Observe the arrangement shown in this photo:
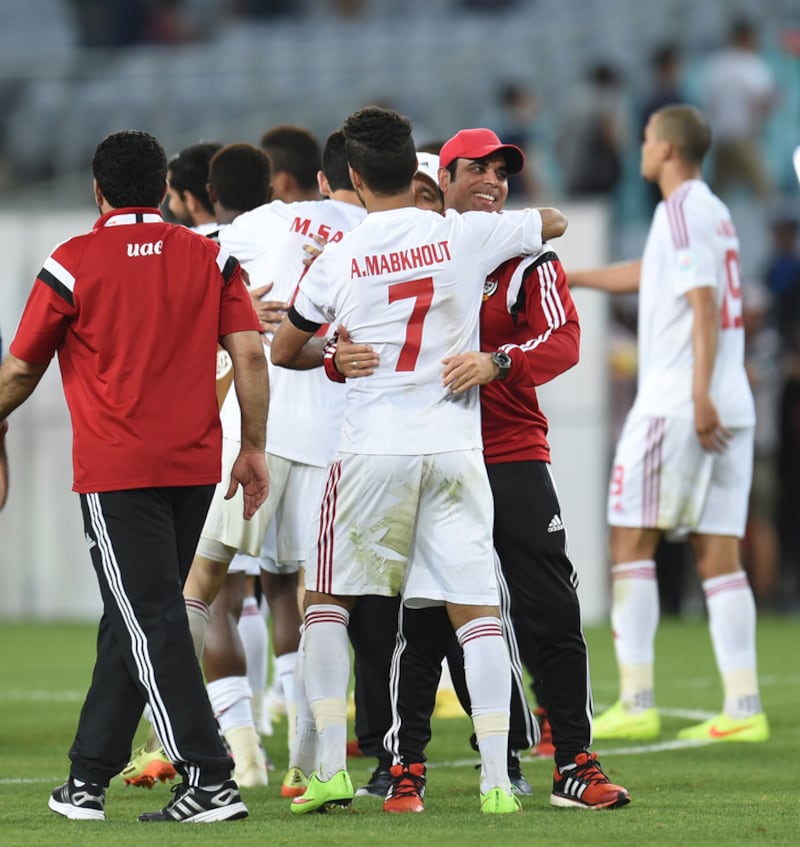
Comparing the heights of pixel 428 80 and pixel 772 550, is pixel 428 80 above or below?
above

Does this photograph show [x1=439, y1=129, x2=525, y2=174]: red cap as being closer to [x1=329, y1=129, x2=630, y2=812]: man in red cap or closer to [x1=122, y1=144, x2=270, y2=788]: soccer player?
[x1=329, y1=129, x2=630, y2=812]: man in red cap

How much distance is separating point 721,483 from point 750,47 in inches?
427

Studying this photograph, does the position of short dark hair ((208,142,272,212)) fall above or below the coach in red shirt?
above

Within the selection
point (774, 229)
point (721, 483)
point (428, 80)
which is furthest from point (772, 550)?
point (721, 483)

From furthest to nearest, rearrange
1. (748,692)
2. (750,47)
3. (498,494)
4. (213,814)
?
(750,47)
(748,692)
(498,494)
(213,814)

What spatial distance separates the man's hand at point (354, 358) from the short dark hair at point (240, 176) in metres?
1.63

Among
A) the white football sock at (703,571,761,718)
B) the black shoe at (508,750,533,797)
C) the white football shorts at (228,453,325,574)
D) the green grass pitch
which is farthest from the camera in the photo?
the white football sock at (703,571,761,718)

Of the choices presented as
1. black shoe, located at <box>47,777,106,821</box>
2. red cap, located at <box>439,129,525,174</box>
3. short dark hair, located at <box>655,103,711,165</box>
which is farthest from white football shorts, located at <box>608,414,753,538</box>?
black shoe, located at <box>47,777,106,821</box>

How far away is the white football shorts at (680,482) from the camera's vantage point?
8234mm

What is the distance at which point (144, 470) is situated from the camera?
538 cm

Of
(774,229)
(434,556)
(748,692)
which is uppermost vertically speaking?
(774,229)

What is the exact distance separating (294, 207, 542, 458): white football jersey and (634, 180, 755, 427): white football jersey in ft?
9.33

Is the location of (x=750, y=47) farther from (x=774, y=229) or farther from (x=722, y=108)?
(x=774, y=229)

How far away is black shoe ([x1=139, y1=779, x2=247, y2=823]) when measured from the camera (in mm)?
5359
